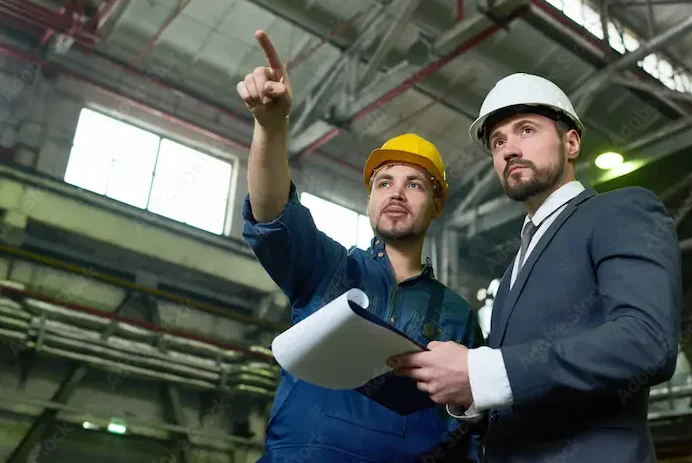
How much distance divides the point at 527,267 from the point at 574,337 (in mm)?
369

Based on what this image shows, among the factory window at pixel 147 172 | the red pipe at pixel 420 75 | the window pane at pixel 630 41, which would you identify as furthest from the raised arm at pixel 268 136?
the window pane at pixel 630 41

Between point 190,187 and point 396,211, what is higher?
point 190,187

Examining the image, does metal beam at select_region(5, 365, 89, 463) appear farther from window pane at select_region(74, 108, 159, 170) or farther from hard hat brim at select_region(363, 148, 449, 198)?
hard hat brim at select_region(363, 148, 449, 198)

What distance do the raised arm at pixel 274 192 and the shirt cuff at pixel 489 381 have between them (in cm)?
75

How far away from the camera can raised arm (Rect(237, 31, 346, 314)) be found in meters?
1.78

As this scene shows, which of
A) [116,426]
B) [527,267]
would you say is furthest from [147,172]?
[527,267]

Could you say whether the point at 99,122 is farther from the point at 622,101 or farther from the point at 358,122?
the point at 622,101

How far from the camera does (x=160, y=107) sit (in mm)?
7887

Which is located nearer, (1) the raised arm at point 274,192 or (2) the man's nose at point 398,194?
(1) the raised arm at point 274,192

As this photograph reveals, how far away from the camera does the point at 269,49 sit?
5.66 feet

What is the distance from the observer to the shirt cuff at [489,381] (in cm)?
133

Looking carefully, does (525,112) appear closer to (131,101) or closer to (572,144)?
(572,144)

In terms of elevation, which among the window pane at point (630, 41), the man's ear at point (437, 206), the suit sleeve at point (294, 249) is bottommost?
the suit sleeve at point (294, 249)

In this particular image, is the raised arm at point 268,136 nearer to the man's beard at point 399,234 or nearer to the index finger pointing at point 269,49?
the index finger pointing at point 269,49
